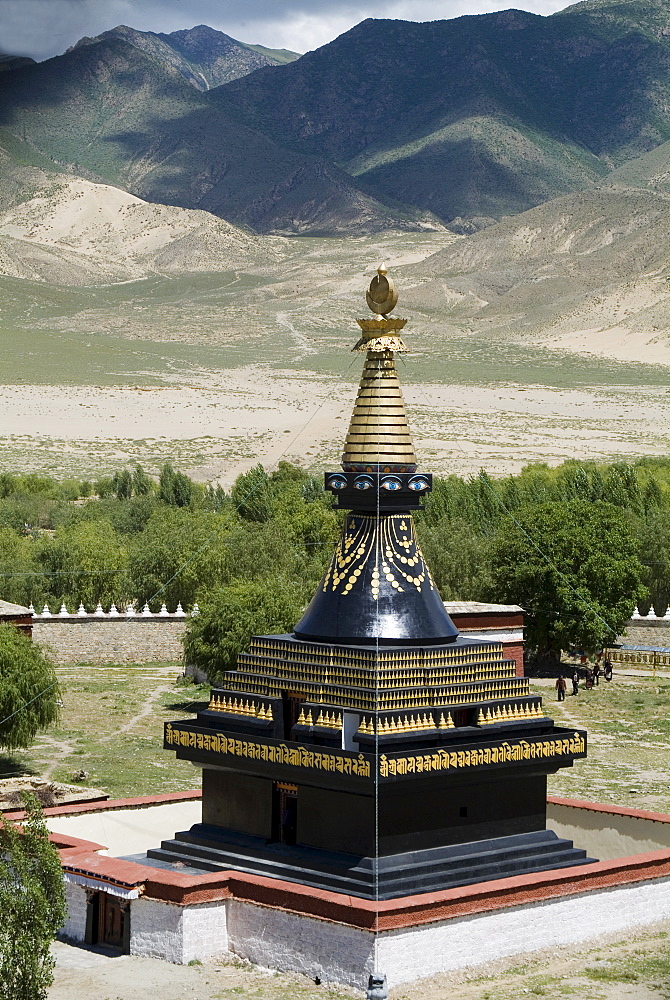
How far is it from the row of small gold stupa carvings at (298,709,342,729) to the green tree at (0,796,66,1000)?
162 inches

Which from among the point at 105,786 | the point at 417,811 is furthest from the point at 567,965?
the point at 105,786

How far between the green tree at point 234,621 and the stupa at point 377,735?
54.6ft

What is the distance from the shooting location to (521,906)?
21.1 m

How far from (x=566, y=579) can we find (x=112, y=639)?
42.5ft

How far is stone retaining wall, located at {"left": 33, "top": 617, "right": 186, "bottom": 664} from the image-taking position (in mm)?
49750

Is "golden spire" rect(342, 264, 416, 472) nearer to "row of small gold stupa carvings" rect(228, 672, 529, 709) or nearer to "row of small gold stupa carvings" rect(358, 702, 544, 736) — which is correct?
"row of small gold stupa carvings" rect(228, 672, 529, 709)

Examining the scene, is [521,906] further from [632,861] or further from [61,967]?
[61,967]

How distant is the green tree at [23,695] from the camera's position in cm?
3131

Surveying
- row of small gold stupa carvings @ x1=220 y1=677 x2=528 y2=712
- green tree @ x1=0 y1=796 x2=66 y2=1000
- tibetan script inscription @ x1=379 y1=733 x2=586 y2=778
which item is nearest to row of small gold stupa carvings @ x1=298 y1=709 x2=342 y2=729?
row of small gold stupa carvings @ x1=220 y1=677 x2=528 y2=712

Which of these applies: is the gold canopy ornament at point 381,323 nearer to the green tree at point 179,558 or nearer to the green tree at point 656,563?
the green tree at point 179,558

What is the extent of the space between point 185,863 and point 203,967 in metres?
2.28

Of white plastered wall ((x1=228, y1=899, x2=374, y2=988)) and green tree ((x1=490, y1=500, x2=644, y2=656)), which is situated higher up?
green tree ((x1=490, y1=500, x2=644, y2=656))

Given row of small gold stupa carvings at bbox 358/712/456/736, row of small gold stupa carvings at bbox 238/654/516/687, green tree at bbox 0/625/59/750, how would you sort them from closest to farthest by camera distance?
row of small gold stupa carvings at bbox 358/712/456/736
row of small gold stupa carvings at bbox 238/654/516/687
green tree at bbox 0/625/59/750

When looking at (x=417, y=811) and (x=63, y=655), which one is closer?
(x=417, y=811)
